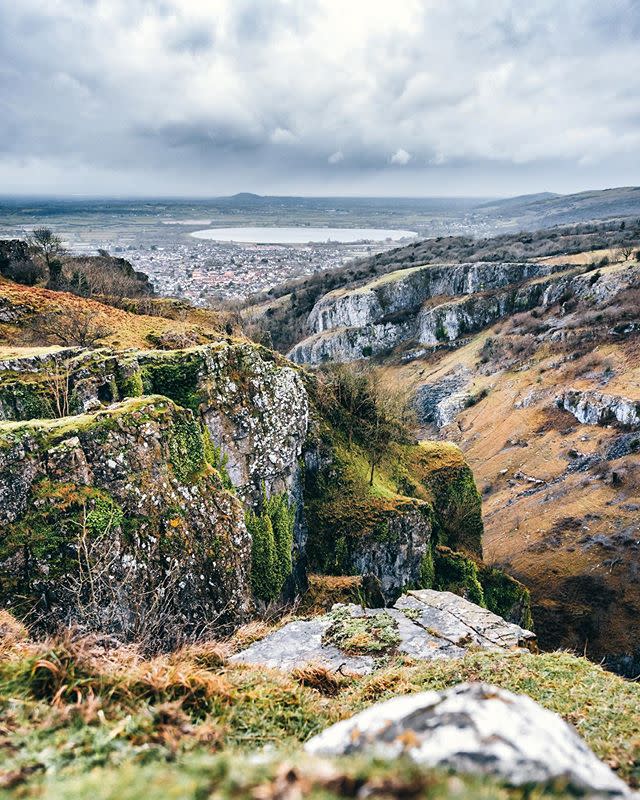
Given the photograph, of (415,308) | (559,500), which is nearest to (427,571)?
(559,500)

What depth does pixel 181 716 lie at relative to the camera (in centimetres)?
Result: 459

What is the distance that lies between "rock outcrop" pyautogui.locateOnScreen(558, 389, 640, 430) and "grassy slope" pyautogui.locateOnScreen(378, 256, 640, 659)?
1.19 metres

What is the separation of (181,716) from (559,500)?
44.4 m

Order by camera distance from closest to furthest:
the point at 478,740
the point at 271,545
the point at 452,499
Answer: the point at 478,740 < the point at 271,545 < the point at 452,499

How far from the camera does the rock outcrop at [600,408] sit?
48688 mm

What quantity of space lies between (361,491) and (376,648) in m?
14.3

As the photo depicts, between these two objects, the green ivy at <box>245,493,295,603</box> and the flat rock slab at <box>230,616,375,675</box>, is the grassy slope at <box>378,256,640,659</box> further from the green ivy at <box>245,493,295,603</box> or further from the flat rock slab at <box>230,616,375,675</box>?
the flat rock slab at <box>230,616,375,675</box>

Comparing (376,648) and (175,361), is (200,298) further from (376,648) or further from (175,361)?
(376,648)

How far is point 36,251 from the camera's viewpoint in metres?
38.8

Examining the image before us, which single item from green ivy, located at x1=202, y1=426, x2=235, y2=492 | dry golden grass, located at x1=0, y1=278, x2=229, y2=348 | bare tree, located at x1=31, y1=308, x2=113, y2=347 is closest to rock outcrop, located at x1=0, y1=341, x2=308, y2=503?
green ivy, located at x1=202, y1=426, x2=235, y2=492

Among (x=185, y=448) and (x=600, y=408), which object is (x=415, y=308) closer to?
(x=600, y=408)

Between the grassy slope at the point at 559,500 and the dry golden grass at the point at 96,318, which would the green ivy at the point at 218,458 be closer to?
the dry golden grass at the point at 96,318

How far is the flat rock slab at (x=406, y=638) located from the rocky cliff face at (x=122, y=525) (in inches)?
85.4

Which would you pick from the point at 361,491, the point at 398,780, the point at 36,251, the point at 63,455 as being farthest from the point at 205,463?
the point at 36,251
